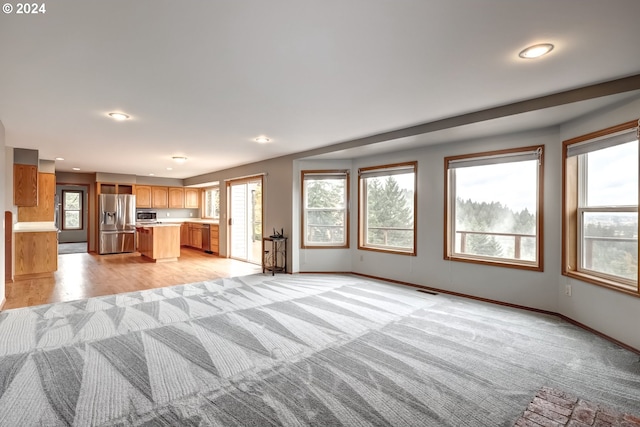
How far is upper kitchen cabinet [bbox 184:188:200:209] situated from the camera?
→ 10.5 meters

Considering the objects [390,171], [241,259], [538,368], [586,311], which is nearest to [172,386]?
[538,368]

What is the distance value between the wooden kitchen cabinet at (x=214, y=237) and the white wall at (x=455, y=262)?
4.43m

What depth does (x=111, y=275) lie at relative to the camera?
5.92 m

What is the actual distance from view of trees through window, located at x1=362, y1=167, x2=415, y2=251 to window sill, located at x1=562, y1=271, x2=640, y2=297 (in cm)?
209

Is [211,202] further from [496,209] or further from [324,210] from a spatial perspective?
[496,209]

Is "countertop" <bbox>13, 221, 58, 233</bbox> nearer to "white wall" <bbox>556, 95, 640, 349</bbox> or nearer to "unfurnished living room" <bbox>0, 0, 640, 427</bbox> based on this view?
"unfurnished living room" <bbox>0, 0, 640, 427</bbox>

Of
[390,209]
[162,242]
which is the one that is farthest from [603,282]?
[162,242]

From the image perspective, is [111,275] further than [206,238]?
No

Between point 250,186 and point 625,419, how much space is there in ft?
23.4

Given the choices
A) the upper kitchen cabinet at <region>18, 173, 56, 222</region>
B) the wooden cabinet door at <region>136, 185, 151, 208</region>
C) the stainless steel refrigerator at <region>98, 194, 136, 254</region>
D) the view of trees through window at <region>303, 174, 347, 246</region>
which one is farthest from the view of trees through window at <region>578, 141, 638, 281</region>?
the wooden cabinet door at <region>136, 185, 151, 208</region>

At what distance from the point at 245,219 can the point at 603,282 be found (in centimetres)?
682

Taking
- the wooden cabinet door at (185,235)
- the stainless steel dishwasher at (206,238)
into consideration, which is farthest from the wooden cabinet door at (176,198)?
the stainless steel dishwasher at (206,238)

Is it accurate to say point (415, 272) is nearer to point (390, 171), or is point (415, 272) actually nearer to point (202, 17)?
point (390, 171)

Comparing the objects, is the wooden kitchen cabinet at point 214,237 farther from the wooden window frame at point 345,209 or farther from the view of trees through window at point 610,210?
the view of trees through window at point 610,210
